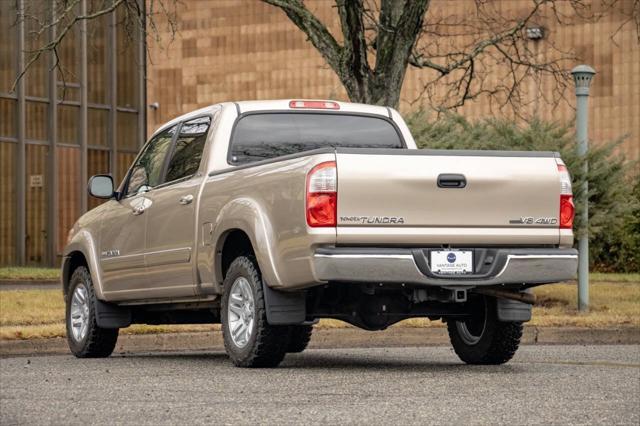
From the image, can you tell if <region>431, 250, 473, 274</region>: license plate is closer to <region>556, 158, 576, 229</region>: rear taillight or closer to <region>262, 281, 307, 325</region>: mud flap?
<region>556, 158, 576, 229</region>: rear taillight

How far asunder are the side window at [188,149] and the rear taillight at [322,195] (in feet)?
6.79

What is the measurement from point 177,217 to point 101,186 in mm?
1285

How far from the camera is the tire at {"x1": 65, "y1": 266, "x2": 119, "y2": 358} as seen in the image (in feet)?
41.1

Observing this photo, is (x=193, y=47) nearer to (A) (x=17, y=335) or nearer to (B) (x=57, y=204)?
(B) (x=57, y=204)

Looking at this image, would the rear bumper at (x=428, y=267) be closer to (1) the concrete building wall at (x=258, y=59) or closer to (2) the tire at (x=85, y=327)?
(2) the tire at (x=85, y=327)

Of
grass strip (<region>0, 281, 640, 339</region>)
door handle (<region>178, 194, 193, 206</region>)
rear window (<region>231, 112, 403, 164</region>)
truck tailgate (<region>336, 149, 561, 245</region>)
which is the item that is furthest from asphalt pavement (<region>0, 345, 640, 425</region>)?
grass strip (<region>0, 281, 640, 339</region>)

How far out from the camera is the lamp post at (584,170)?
58.1 ft

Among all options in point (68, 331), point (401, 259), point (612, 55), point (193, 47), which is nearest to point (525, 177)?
point (401, 259)

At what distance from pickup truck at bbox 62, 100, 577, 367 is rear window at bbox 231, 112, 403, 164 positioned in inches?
0.4

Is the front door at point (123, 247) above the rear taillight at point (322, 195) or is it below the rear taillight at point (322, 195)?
below

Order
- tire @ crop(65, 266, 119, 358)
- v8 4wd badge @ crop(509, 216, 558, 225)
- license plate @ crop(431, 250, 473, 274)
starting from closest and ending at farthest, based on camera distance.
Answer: license plate @ crop(431, 250, 473, 274) < v8 4wd badge @ crop(509, 216, 558, 225) < tire @ crop(65, 266, 119, 358)

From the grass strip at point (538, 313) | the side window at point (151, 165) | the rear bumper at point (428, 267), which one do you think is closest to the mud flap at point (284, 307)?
the rear bumper at point (428, 267)

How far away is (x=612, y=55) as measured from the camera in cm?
3566

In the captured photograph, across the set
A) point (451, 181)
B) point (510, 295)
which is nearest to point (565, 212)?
point (510, 295)
